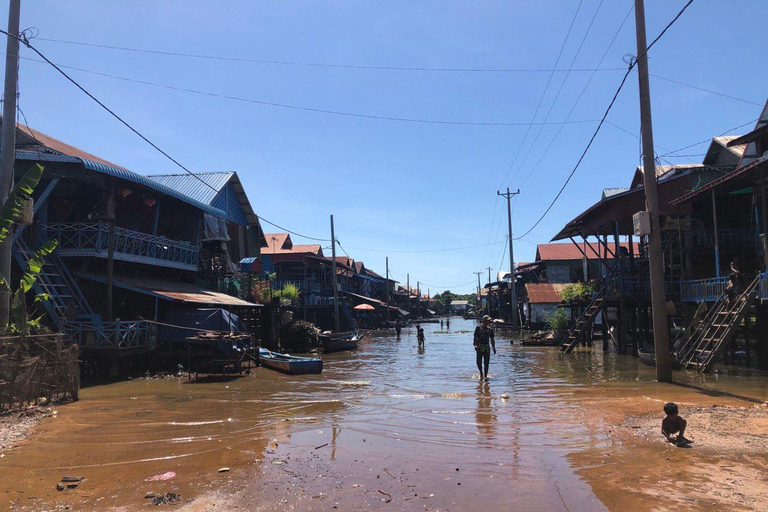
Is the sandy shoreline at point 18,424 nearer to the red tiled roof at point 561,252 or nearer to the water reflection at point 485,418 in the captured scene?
the water reflection at point 485,418

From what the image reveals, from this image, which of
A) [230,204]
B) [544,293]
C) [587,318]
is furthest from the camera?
[544,293]

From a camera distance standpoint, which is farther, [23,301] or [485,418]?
[23,301]

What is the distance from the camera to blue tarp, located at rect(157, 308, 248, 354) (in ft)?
62.8

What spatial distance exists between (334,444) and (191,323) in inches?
515

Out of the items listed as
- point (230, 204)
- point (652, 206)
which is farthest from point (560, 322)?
point (230, 204)

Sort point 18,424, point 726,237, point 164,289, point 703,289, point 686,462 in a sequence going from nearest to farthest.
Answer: point 686,462, point 18,424, point 703,289, point 164,289, point 726,237

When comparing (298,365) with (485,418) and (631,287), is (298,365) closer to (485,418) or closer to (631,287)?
(485,418)

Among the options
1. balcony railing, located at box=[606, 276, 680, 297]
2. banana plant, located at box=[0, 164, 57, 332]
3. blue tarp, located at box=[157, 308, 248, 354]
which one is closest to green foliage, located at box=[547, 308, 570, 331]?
balcony railing, located at box=[606, 276, 680, 297]

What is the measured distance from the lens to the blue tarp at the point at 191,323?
19141 mm

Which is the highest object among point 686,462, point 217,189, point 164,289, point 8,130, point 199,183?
point 199,183

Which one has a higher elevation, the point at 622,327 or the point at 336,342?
the point at 622,327

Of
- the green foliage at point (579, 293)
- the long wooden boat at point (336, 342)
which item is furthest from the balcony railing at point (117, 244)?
the green foliage at point (579, 293)

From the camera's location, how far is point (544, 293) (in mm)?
46469

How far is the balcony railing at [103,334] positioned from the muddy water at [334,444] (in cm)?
174
